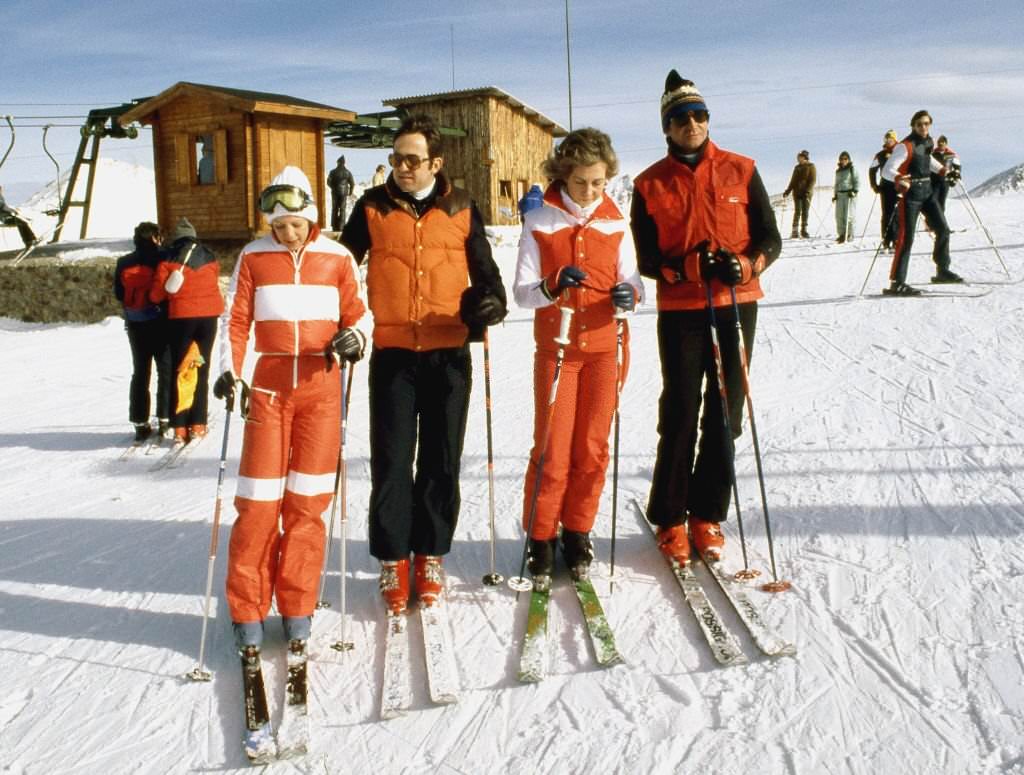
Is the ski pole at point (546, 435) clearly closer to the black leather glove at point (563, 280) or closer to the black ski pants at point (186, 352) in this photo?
the black leather glove at point (563, 280)

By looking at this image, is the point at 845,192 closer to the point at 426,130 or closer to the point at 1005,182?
the point at 426,130

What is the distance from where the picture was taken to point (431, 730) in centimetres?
278

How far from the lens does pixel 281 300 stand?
3.25 metres

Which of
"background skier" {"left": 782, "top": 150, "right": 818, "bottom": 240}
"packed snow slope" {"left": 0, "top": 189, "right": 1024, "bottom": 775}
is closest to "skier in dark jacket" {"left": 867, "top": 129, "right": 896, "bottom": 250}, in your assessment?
"background skier" {"left": 782, "top": 150, "right": 818, "bottom": 240}

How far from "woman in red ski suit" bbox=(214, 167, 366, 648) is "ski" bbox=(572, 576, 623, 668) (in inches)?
42.3

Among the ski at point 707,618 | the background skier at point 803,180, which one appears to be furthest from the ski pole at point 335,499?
the background skier at point 803,180

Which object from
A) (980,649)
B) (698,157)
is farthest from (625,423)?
(980,649)

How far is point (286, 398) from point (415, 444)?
2.01 feet

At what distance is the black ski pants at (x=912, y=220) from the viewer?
376 inches

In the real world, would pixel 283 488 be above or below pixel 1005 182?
below

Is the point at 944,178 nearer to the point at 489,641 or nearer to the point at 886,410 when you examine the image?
the point at 886,410

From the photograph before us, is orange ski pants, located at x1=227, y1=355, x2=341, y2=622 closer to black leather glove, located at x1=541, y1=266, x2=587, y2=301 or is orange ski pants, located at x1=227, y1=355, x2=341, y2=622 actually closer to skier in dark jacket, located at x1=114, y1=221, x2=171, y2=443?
black leather glove, located at x1=541, y1=266, x2=587, y2=301

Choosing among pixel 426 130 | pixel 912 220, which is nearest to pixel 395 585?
pixel 426 130

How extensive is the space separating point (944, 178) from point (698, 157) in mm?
7528
